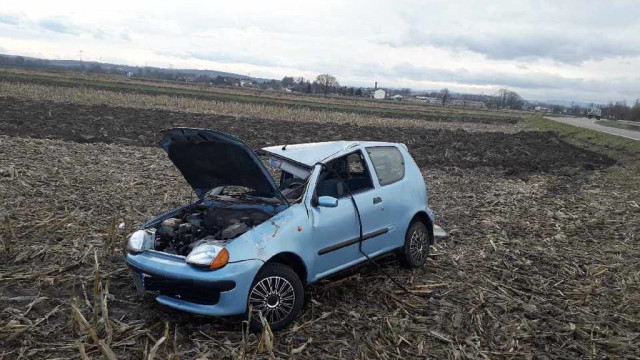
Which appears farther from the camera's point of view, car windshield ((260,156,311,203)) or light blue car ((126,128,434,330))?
car windshield ((260,156,311,203))

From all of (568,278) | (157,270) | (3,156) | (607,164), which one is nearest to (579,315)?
(568,278)

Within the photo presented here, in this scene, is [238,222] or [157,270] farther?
[238,222]

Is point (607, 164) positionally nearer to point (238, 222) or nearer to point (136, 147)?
point (136, 147)

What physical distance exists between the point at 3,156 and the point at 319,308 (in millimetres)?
9100

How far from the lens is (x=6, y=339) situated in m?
4.50

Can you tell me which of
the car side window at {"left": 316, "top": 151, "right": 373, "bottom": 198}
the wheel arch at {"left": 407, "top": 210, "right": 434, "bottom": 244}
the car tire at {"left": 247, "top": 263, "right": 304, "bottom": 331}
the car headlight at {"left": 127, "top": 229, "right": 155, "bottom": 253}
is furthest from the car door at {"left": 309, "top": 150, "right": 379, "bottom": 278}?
the car headlight at {"left": 127, "top": 229, "right": 155, "bottom": 253}

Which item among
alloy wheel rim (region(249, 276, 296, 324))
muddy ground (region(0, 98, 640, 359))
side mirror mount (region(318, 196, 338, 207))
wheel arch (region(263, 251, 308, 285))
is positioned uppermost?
side mirror mount (region(318, 196, 338, 207))

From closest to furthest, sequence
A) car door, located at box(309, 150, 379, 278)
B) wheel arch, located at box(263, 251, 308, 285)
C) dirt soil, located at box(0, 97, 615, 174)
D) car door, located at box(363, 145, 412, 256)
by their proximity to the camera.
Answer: wheel arch, located at box(263, 251, 308, 285) → car door, located at box(309, 150, 379, 278) → car door, located at box(363, 145, 412, 256) → dirt soil, located at box(0, 97, 615, 174)

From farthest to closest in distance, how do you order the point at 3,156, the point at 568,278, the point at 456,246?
the point at 3,156 < the point at 456,246 < the point at 568,278

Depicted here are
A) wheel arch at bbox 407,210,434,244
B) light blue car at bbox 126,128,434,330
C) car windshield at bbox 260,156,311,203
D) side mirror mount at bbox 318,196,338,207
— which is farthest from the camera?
wheel arch at bbox 407,210,434,244

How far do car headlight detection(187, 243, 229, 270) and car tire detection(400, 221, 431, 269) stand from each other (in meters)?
2.84

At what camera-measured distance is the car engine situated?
5.27m

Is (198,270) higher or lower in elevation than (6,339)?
higher

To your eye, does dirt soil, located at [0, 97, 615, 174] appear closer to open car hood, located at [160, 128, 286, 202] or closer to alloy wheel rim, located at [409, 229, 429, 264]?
alloy wheel rim, located at [409, 229, 429, 264]
